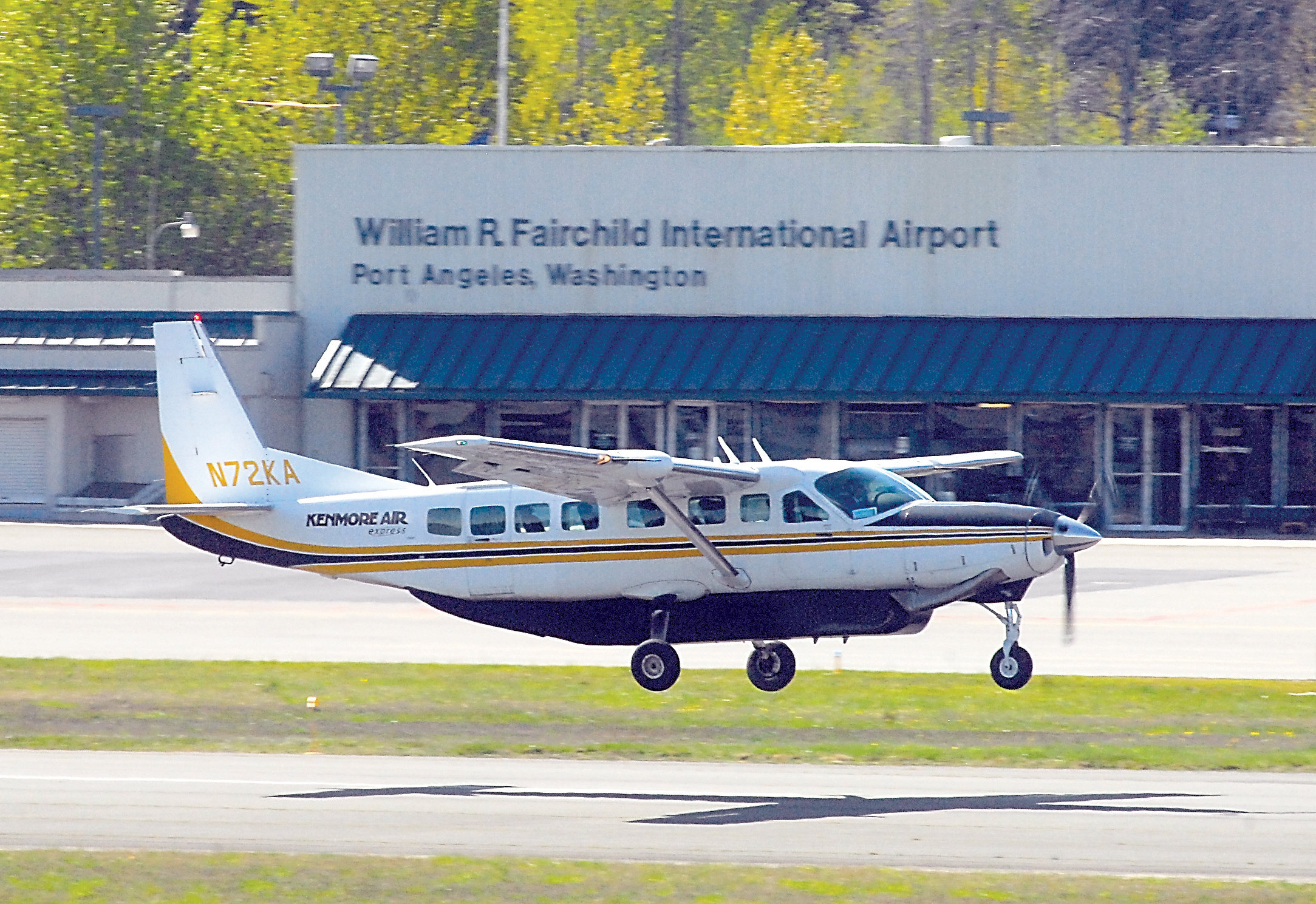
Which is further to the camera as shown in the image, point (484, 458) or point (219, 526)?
point (219, 526)

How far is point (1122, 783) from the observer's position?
1941 cm

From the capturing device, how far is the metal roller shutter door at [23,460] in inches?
1827

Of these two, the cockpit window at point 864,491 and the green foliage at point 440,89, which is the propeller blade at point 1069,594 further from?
the green foliage at point 440,89

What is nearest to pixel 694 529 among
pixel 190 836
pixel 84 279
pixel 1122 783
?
pixel 1122 783

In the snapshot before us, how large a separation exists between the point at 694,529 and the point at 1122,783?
5173mm

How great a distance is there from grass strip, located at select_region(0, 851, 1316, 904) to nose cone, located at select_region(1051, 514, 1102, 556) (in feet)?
18.3

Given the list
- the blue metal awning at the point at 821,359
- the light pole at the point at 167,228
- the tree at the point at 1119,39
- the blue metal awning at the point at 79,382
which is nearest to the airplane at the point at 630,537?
the blue metal awning at the point at 821,359

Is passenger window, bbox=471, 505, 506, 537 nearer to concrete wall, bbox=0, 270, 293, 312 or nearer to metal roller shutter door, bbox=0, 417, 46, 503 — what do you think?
concrete wall, bbox=0, 270, 293, 312

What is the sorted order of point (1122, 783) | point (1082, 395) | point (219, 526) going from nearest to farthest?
1. point (1122, 783)
2. point (219, 526)
3. point (1082, 395)

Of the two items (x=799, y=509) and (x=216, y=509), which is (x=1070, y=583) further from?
(x=216, y=509)

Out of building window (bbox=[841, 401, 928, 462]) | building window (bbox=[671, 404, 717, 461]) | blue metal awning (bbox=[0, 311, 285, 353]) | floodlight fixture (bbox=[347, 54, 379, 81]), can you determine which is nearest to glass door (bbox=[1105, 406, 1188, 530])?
building window (bbox=[841, 401, 928, 462])

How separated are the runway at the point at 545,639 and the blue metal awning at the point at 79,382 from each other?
6550 millimetres

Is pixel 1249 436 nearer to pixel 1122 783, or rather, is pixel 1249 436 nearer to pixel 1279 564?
pixel 1279 564

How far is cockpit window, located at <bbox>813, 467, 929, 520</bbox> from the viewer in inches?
824
